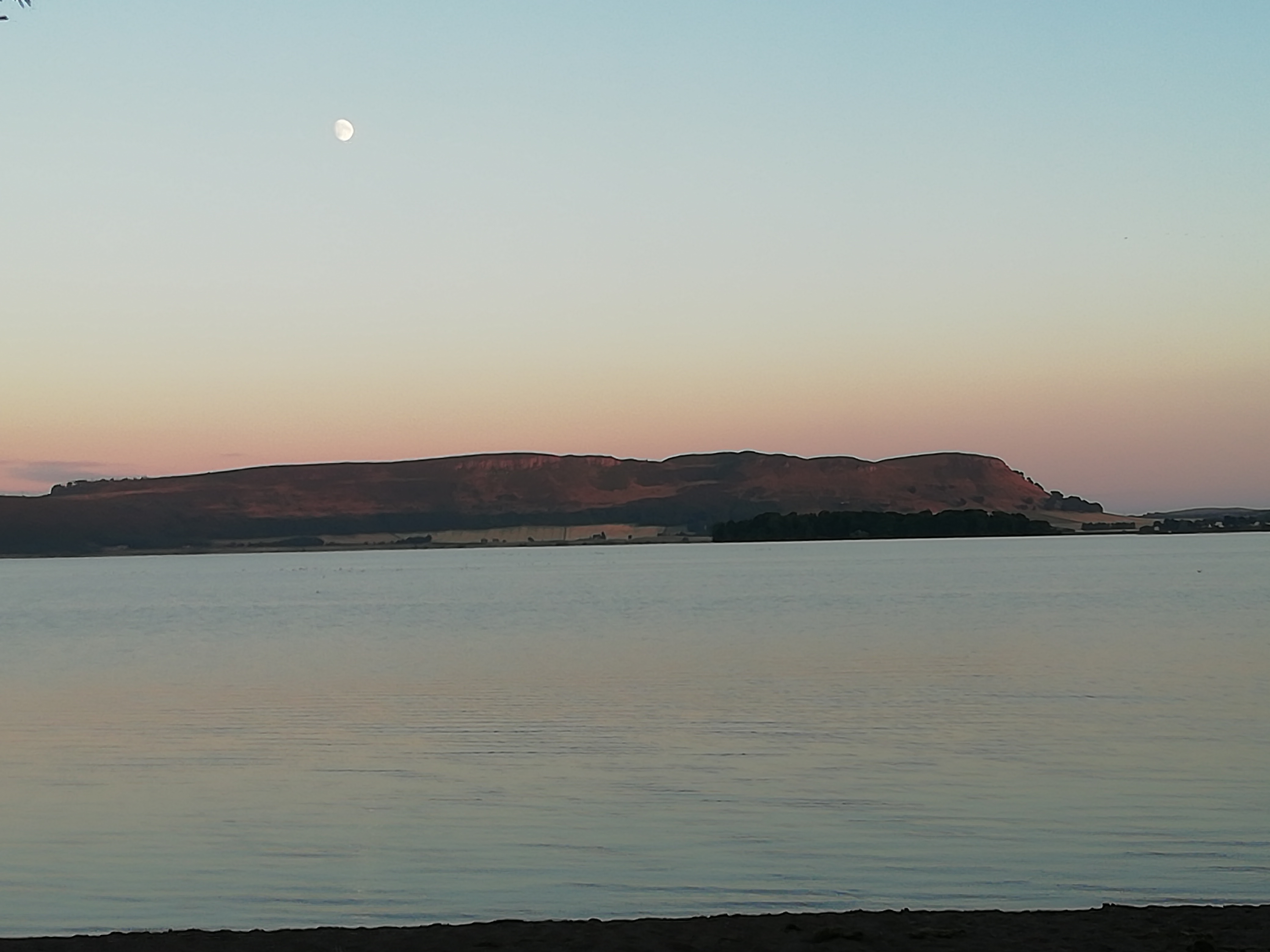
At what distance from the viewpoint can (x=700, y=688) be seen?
33.8 meters

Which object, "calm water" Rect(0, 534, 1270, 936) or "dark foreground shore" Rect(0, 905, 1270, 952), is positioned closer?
"dark foreground shore" Rect(0, 905, 1270, 952)

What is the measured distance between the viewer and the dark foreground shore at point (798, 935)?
10500 mm

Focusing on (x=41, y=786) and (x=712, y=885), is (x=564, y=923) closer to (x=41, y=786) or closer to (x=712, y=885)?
(x=712, y=885)

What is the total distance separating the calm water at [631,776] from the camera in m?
14.0

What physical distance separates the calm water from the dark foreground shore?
4.96ft

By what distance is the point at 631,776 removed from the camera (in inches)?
819

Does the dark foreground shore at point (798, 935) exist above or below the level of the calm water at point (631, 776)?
above

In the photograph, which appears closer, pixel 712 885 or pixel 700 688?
pixel 712 885

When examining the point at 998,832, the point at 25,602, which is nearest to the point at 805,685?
the point at 998,832

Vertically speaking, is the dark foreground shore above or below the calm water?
above

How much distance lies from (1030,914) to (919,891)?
2.11m

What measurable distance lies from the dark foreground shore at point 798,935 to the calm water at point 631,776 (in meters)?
1.51

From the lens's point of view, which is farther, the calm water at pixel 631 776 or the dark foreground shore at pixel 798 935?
the calm water at pixel 631 776

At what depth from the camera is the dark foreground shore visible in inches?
413
